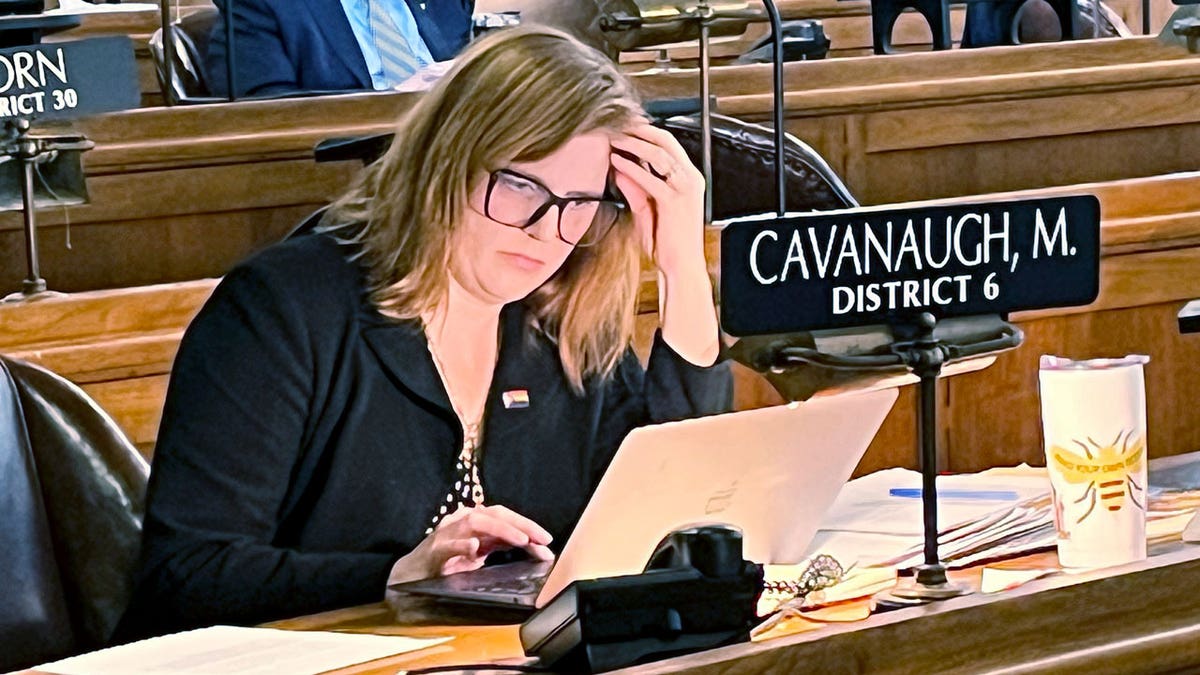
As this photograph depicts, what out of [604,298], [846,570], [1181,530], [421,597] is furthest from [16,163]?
[1181,530]

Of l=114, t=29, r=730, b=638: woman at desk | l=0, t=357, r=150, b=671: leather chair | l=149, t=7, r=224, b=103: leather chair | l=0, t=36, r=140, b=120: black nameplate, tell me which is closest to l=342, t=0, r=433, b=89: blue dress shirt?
l=149, t=7, r=224, b=103: leather chair

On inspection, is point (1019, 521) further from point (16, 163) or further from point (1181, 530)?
point (16, 163)

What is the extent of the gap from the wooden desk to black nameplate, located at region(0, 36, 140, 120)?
104 cm

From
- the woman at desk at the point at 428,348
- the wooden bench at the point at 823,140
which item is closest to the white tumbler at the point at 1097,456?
the woman at desk at the point at 428,348

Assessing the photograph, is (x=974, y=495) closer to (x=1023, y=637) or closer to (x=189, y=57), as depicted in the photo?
(x=1023, y=637)

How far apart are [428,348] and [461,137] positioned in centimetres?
20

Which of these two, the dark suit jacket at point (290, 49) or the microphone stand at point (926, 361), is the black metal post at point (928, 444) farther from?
the dark suit jacket at point (290, 49)

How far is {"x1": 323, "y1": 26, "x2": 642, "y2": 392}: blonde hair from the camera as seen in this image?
194 centimetres

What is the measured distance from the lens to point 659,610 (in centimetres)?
116

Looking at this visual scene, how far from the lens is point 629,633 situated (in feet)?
3.74

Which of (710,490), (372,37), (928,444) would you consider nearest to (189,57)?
(372,37)

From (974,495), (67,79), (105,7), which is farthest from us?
(105,7)

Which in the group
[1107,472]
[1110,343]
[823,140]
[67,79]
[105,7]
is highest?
[105,7]

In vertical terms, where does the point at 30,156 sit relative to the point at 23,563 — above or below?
above
